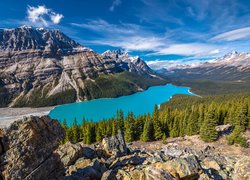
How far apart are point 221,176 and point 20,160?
940 inches

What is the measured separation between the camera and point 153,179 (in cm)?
1959

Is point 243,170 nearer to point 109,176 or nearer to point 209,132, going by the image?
point 109,176

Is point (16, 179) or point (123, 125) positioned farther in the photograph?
point (123, 125)

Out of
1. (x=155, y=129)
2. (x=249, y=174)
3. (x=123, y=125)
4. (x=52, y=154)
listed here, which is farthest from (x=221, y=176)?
(x=123, y=125)

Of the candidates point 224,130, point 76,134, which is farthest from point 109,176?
point 76,134

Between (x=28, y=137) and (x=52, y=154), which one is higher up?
(x=28, y=137)

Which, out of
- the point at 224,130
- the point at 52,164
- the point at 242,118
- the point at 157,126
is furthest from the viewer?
the point at 157,126

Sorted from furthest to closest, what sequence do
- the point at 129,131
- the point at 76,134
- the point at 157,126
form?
the point at 76,134 < the point at 129,131 < the point at 157,126

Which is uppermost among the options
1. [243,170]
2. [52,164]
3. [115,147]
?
[52,164]

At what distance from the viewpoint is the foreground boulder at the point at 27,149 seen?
16547 millimetres

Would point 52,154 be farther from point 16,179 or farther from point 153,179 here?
point 153,179

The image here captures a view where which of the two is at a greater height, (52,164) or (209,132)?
(52,164)

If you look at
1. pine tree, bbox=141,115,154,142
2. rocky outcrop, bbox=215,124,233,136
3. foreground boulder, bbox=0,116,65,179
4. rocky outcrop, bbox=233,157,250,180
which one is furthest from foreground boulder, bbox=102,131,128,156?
rocky outcrop, bbox=215,124,233,136

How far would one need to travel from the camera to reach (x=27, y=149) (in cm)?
1736
